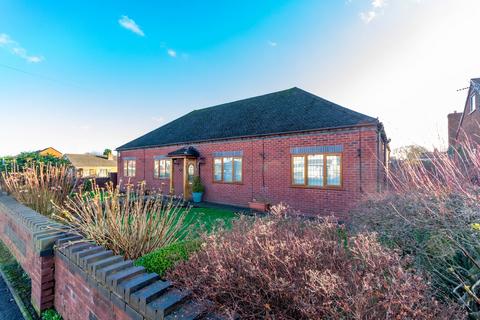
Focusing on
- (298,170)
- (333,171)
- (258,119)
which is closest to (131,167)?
(258,119)

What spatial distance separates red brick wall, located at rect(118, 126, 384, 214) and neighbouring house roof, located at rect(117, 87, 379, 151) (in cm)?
42

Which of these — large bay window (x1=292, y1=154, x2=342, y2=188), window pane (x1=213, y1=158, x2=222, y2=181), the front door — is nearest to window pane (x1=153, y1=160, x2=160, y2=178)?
the front door

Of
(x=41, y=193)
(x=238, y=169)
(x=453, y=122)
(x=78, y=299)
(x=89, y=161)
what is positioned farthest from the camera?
(x=89, y=161)

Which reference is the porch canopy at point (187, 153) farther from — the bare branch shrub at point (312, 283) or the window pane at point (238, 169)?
the bare branch shrub at point (312, 283)

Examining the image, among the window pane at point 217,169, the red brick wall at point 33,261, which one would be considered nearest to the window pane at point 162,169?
the window pane at point 217,169

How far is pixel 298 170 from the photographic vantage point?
9.49 meters

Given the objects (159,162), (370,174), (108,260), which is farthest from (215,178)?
(108,260)

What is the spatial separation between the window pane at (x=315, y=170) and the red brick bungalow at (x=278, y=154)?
4 cm

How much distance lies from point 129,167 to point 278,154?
526 inches

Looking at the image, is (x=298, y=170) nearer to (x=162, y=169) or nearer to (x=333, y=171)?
(x=333, y=171)

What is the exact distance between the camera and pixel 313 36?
1045 centimetres

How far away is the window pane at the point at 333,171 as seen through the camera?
338 inches

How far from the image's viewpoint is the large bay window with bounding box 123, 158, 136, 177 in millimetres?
17212

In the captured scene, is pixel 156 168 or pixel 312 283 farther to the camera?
pixel 156 168
